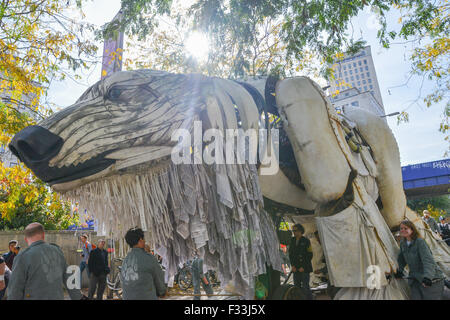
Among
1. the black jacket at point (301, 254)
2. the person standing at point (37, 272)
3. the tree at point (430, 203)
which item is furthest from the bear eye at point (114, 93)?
the tree at point (430, 203)

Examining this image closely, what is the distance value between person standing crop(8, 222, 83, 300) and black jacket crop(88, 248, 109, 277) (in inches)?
172

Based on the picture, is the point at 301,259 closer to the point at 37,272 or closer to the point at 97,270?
the point at 37,272

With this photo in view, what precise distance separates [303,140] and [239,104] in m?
0.59

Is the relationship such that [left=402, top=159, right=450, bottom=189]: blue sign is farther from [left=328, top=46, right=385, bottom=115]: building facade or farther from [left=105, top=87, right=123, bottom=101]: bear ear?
[left=105, top=87, right=123, bottom=101]: bear ear

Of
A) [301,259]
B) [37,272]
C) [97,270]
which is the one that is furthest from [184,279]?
[37,272]

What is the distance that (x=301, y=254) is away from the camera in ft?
13.7

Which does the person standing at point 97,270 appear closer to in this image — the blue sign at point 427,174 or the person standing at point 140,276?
the person standing at point 140,276

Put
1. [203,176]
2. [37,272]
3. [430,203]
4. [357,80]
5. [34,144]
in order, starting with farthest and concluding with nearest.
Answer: [430,203] < [357,80] < [37,272] < [203,176] < [34,144]

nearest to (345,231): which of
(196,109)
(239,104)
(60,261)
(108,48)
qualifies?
(239,104)

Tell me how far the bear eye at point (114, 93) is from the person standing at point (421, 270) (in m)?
2.69

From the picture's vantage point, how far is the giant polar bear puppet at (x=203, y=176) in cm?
179

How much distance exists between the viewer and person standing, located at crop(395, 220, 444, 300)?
280 centimetres

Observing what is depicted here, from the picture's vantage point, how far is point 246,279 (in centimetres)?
195

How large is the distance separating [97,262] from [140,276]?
15.8ft
